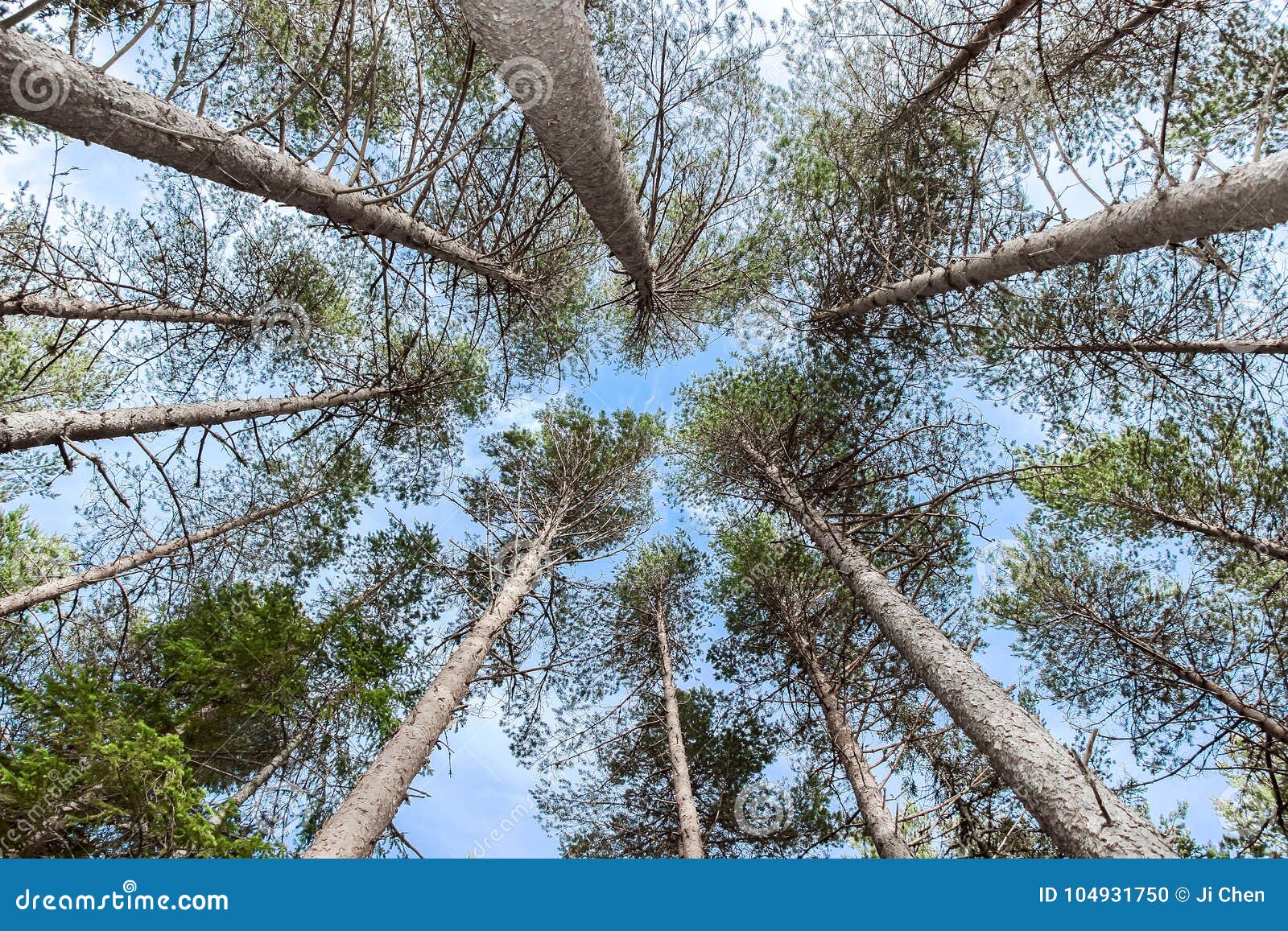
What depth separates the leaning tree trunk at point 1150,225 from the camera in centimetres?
289

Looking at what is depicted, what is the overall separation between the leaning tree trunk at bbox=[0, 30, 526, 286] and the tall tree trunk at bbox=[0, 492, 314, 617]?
2.82 metres

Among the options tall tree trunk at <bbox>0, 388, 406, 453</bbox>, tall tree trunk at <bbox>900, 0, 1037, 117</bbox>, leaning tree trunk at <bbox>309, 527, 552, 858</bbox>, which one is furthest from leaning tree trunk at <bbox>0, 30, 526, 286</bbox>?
leaning tree trunk at <bbox>309, 527, 552, 858</bbox>

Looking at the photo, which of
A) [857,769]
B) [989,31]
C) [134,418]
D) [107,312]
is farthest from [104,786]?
[989,31]

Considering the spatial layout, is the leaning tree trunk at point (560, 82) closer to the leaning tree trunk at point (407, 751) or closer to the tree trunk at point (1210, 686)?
the leaning tree trunk at point (407, 751)

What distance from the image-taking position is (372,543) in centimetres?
907

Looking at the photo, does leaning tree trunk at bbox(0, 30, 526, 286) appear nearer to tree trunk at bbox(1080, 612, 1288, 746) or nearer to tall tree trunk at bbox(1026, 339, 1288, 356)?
tall tree trunk at bbox(1026, 339, 1288, 356)

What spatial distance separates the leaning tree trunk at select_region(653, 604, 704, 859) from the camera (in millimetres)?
6438

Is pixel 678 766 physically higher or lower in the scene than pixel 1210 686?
lower

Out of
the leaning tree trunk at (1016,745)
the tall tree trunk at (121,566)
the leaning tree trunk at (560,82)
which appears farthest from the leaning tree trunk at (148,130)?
the leaning tree trunk at (1016,745)

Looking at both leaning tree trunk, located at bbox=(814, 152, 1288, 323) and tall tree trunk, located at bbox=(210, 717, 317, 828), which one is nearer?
leaning tree trunk, located at bbox=(814, 152, 1288, 323)

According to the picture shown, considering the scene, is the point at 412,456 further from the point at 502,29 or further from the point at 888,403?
the point at 502,29

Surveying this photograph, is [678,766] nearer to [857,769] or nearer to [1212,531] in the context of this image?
[857,769]

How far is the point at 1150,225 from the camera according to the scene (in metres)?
3.47

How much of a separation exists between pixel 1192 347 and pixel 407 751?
7.39 metres
